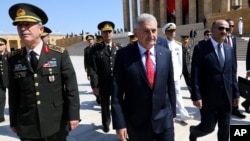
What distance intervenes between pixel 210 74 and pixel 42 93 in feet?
7.41

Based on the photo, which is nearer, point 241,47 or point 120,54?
point 120,54

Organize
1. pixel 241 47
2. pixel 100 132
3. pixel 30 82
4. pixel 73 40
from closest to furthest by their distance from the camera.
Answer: pixel 30 82 < pixel 100 132 < pixel 241 47 < pixel 73 40

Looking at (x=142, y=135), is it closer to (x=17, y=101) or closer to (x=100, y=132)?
(x=17, y=101)

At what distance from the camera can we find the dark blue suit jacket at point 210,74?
402 cm

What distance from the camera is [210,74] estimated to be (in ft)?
13.3

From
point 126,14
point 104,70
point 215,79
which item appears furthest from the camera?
point 126,14

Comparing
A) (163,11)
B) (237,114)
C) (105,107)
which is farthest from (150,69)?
(163,11)

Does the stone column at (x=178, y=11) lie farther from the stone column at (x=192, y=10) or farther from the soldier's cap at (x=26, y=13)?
the soldier's cap at (x=26, y=13)

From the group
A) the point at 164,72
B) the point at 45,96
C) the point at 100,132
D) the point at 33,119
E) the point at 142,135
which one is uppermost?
the point at 164,72

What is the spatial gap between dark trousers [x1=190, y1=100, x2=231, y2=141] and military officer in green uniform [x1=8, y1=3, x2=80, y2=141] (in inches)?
73.5

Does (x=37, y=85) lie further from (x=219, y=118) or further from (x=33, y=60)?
(x=219, y=118)

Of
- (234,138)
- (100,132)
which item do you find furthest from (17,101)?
(100,132)

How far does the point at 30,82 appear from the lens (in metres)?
3.04

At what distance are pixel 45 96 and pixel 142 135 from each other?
1083 mm
